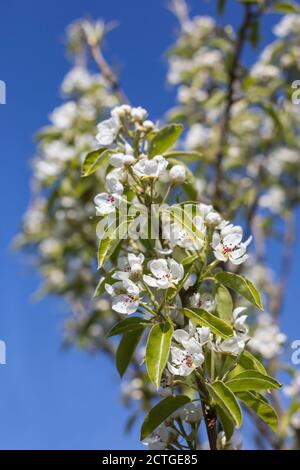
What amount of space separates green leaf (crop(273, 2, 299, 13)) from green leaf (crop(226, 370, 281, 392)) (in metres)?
2.43

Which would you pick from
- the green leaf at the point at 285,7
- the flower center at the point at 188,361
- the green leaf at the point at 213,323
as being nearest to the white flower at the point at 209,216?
the green leaf at the point at 213,323

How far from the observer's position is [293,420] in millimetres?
3119

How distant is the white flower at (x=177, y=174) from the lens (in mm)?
1736

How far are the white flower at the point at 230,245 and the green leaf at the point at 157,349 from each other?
0.24 metres

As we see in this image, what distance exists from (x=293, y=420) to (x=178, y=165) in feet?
6.13

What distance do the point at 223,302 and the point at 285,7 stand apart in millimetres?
2294

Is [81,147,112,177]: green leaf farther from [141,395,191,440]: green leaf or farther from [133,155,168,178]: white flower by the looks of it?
[141,395,191,440]: green leaf

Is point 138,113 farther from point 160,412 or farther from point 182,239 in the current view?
point 160,412

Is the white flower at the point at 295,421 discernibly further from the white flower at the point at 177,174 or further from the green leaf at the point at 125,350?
the white flower at the point at 177,174

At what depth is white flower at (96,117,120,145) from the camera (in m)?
1.81

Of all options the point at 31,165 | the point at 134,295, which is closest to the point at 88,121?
the point at 31,165

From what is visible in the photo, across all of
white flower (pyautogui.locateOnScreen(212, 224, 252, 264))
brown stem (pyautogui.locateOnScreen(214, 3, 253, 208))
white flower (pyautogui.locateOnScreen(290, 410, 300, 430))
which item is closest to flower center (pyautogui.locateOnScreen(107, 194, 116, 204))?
white flower (pyautogui.locateOnScreen(212, 224, 252, 264))

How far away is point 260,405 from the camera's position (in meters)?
1.51
